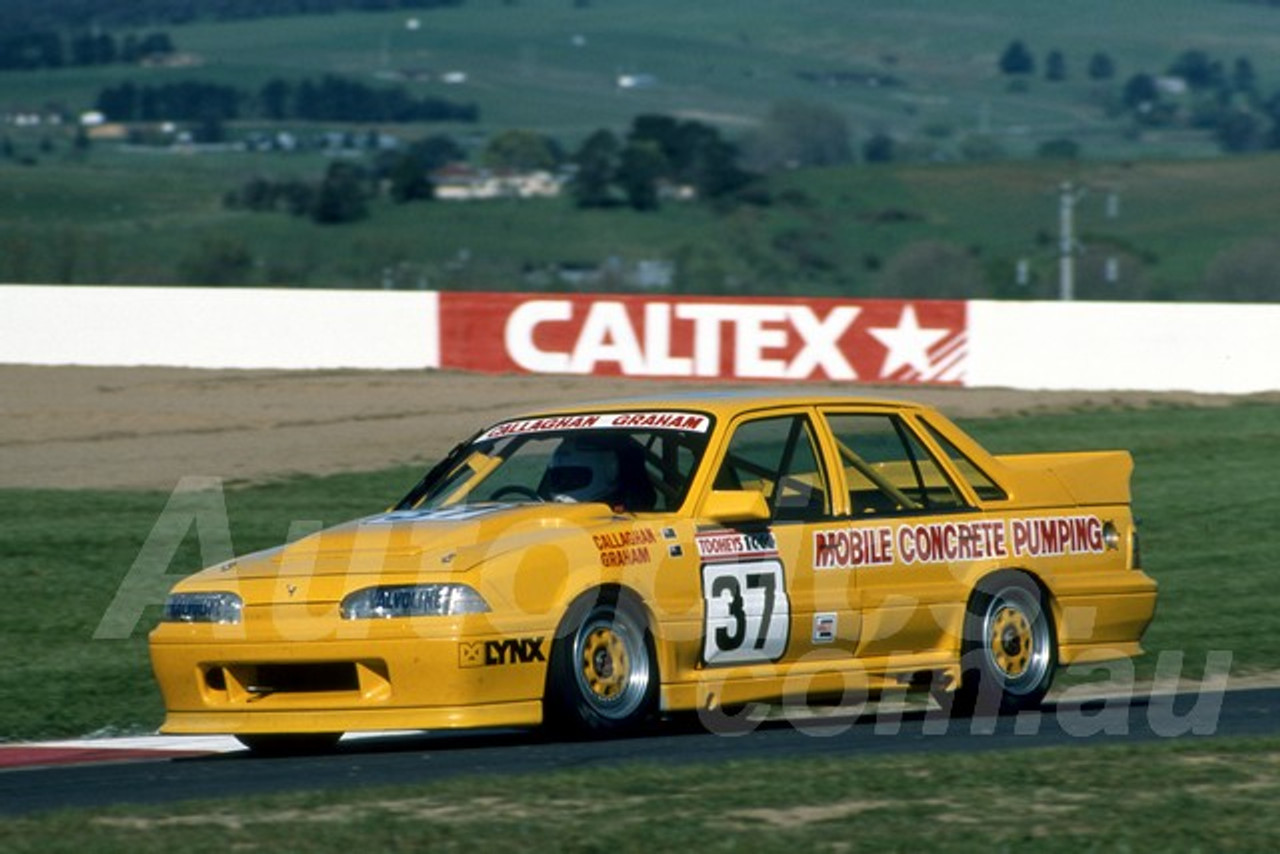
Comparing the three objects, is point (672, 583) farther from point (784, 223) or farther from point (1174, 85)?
point (1174, 85)

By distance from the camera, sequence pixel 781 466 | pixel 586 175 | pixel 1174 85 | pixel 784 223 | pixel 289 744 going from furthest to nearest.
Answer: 1. pixel 1174 85
2. pixel 586 175
3. pixel 784 223
4. pixel 781 466
5. pixel 289 744

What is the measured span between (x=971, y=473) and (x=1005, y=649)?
2.45 feet

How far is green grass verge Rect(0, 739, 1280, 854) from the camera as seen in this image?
6258mm

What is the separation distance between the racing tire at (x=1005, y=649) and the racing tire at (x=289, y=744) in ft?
8.00

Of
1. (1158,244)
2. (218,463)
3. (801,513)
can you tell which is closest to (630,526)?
(801,513)

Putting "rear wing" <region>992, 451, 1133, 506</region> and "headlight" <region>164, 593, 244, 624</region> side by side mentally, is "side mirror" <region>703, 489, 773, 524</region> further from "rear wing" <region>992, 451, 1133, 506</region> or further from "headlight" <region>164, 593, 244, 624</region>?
"headlight" <region>164, 593, 244, 624</region>

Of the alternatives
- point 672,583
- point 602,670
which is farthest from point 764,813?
point 672,583

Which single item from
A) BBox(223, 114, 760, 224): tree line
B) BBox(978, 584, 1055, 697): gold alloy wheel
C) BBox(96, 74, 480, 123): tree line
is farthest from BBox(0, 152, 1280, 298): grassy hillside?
BBox(978, 584, 1055, 697): gold alloy wheel

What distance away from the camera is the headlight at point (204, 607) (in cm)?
832

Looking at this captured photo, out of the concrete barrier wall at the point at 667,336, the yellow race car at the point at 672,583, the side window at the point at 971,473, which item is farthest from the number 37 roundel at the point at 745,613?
the concrete barrier wall at the point at 667,336

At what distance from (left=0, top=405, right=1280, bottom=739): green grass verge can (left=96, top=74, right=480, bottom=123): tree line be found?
98016 mm

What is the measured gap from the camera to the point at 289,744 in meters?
8.94

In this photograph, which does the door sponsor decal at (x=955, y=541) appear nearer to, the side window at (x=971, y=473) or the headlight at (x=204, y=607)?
the side window at (x=971, y=473)

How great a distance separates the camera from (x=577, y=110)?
13012 cm
